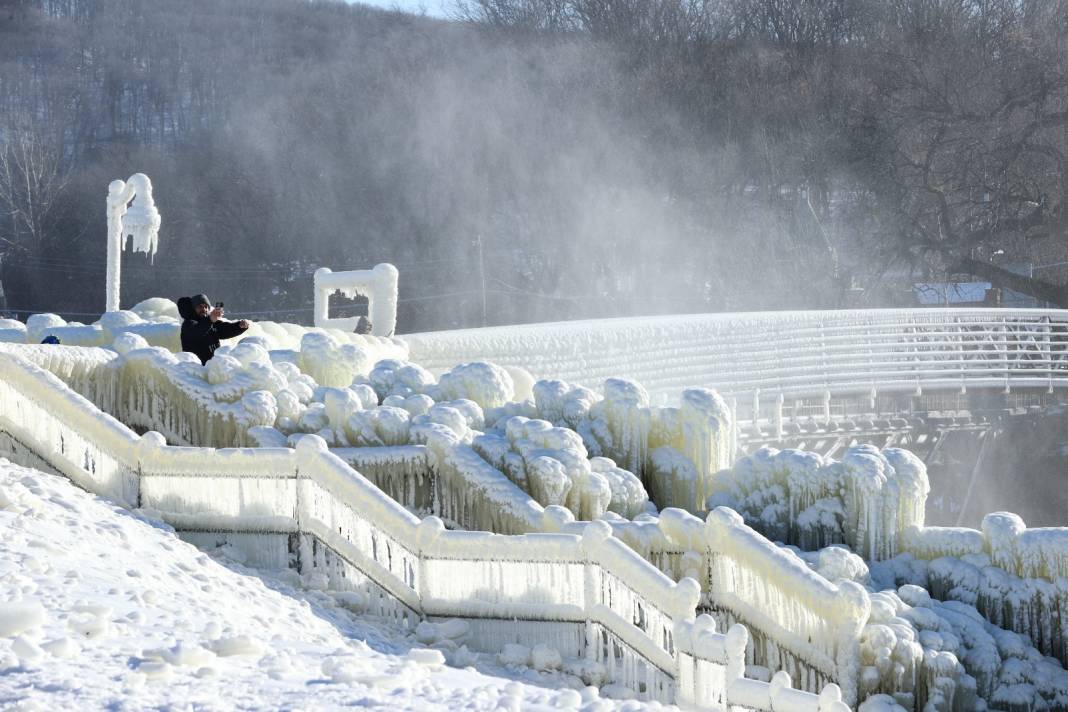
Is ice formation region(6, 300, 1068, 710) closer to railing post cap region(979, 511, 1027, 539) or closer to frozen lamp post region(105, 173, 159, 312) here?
railing post cap region(979, 511, 1027, 539)

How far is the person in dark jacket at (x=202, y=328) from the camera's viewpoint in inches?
500

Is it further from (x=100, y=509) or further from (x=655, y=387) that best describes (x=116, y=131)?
(x=100, y=509)

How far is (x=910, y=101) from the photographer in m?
39.3

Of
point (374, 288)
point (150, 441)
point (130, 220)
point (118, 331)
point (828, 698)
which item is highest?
point (130, 220)

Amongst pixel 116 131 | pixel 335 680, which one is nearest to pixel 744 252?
pixel 116 131

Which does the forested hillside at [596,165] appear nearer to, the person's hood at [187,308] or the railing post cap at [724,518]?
the person's hood at [187,308]

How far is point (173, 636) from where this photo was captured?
23.3ft

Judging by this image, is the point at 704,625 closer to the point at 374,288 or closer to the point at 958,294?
the point at 374,288

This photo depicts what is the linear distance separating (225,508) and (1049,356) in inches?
783

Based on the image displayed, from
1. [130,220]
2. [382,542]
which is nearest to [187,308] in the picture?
[130,220]

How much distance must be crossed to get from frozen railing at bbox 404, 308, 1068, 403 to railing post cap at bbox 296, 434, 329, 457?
701 centimetres

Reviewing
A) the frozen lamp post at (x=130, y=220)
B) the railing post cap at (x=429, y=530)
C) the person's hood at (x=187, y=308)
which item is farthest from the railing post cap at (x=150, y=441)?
the frozen lamp post at (x=130, y=220)

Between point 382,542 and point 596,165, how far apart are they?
1388 inches

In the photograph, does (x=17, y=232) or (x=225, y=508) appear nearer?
(x=225, y=508)
